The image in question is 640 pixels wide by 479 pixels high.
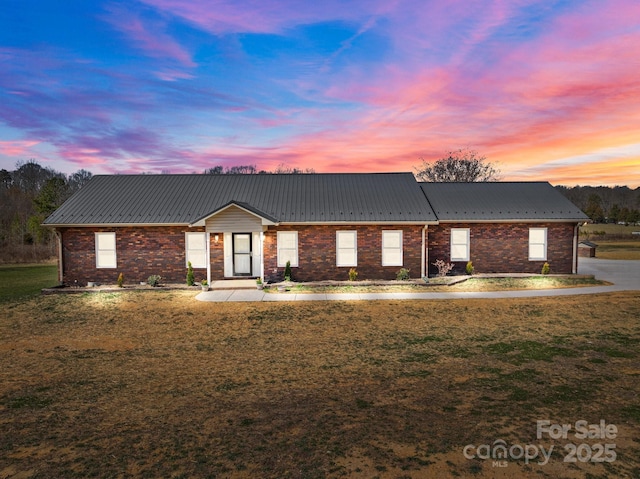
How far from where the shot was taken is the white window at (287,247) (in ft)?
64.6

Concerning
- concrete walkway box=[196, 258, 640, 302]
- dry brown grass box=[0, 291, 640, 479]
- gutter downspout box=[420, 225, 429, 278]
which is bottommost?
dry brown grass box=[0, 291, 640, 479]

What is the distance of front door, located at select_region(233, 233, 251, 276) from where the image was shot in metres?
20.1

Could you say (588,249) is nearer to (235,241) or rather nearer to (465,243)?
(465,243)

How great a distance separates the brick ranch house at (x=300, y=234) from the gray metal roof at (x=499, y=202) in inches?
3.4

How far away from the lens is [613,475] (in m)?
5.10

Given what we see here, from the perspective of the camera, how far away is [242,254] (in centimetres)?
2014

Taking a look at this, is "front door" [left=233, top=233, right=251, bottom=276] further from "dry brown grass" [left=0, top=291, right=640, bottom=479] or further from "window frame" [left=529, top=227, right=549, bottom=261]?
"window frame" [left=529, top=227, right=549, bottom=261]

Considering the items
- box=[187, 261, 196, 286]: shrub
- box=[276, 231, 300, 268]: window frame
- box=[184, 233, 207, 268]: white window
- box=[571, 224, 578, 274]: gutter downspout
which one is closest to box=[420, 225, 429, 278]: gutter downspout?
box=[276, 231, 300, 268]: window frame

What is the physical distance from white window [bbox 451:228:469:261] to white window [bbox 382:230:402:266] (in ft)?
9.91

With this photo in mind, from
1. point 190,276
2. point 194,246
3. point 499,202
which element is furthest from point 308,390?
point 499,202

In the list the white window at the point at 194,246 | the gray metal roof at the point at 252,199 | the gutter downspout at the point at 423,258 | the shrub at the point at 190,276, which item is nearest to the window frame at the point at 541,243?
the gray metal roof at the point at 252,199

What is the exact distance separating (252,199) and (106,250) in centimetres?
720

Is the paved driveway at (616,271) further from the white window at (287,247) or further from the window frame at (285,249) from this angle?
the white window at (287,247)

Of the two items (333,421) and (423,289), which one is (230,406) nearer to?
(333,421)
